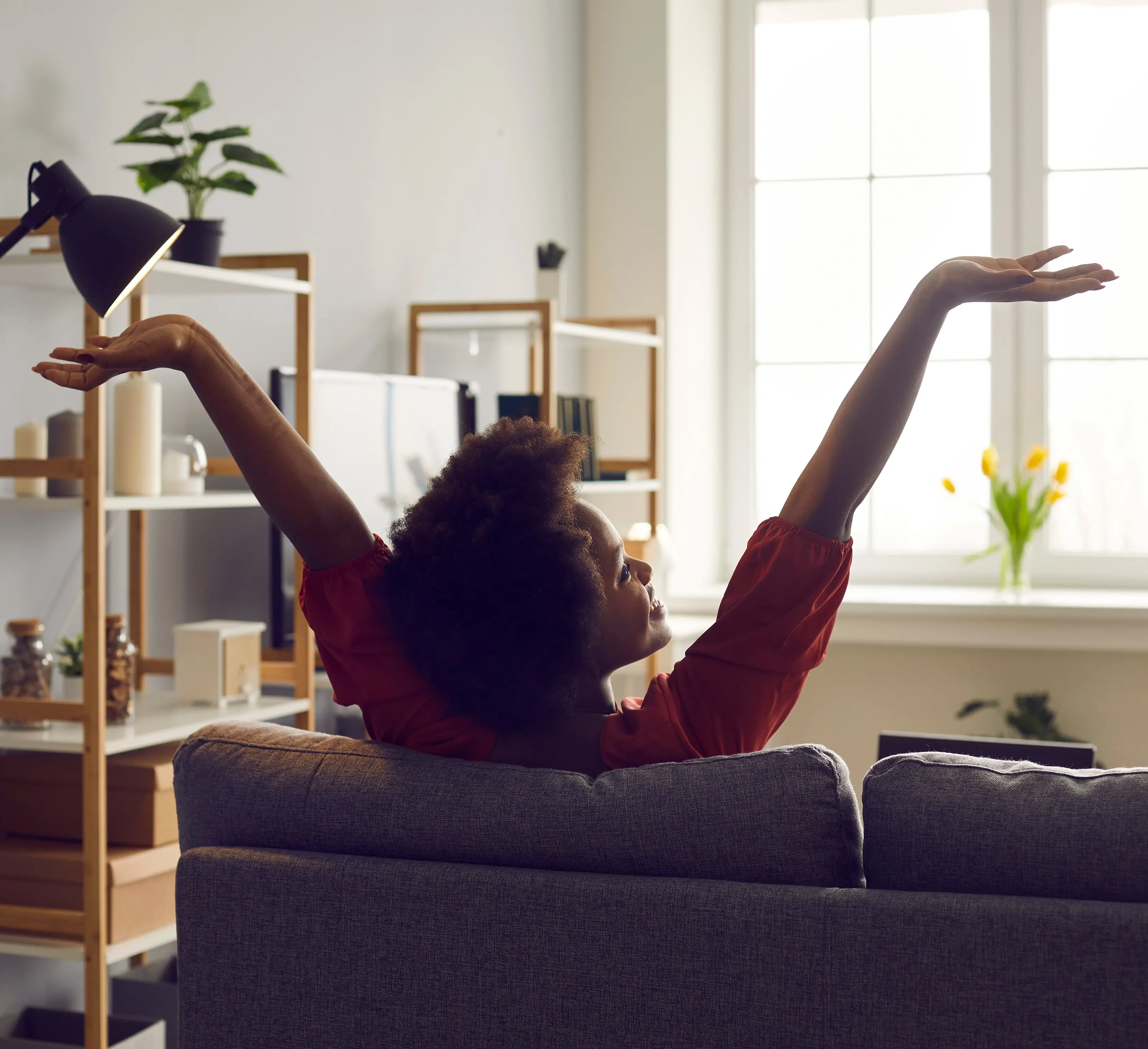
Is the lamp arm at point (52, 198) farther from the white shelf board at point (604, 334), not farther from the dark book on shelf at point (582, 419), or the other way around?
the dark book on shelf at point (582, 419)

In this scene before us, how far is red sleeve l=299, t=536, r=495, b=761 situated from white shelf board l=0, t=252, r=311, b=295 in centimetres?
80

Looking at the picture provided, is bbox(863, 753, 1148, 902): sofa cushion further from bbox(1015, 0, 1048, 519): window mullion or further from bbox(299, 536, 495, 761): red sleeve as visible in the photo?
bbox(1015, 0, 1048, 519): window mullion

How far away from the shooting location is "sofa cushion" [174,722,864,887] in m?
1.02

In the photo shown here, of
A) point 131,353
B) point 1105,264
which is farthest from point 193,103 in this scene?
point 1105,264

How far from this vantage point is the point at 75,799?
1878mm

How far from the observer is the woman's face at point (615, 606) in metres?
1.20

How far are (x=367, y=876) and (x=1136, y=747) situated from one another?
315 centimetres

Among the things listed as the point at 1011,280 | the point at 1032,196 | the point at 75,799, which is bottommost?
the point at 75,799

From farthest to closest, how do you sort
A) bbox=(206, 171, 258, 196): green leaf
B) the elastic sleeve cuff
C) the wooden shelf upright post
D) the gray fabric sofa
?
bbox=(206, 171, 258, 196): green leaf → the wooden shelf upright post → the elastic sleeve cuff → the gray fabric sofa

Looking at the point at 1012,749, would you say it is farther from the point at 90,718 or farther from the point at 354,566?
the point at 90,718

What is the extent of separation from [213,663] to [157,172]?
30.8 inches

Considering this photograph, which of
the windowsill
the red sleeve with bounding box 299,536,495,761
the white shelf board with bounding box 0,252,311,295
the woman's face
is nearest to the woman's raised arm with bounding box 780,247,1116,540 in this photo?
the woman's face

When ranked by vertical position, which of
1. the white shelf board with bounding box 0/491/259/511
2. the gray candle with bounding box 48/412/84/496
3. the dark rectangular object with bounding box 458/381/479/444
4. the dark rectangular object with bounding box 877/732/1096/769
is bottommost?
the dark rectangular object with bounding box 877/732/1096/769

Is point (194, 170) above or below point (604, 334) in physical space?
above
